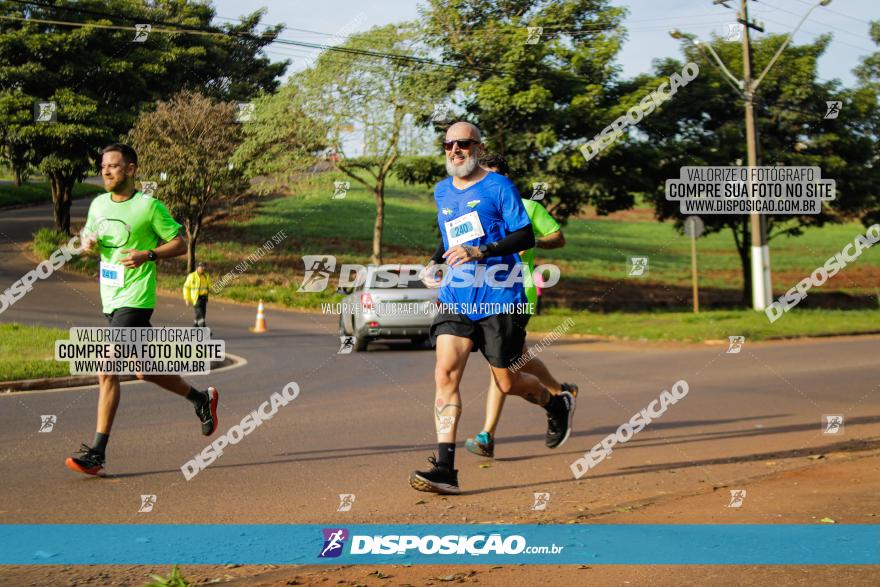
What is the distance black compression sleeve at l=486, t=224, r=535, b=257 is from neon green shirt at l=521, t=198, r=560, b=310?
28.4 inches

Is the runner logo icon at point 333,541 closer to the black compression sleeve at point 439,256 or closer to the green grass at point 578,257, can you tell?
the black compression sleeve at point 439,256

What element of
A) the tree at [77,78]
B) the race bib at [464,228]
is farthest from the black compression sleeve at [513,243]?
the tree at [77,78]

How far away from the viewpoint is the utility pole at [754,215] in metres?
25.9

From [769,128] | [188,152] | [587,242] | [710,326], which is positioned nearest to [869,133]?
[769,128]

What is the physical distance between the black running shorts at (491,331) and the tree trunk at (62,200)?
3683 cm

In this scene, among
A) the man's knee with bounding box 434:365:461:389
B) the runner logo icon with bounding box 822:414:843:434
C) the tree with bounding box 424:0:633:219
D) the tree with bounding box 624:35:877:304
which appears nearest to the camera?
the man's knee with bounding box 434:365:461:389

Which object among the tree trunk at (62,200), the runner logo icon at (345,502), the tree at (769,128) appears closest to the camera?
the runner logo icon at (345,502)

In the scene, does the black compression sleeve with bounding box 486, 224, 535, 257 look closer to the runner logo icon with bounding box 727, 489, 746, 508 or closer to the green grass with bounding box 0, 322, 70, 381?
the runner logo icon with bounding box 727, 489, 746, 508

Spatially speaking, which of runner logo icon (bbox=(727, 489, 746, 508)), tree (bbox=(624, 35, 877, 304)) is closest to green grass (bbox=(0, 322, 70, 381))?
runner logo icon (bbox=(727, 489, 746, 508))

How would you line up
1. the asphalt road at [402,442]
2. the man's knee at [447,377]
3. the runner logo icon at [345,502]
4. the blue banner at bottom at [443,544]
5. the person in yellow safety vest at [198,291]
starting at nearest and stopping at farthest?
the blue banner at bottom at [443,544]
the runner logo icon at [345,502]
the asphalt road at [402,442]
the man's knee at [447,377]
the person in yellow safety vest at [198,291]

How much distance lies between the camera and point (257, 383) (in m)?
13.5

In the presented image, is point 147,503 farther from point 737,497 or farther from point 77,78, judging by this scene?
point 77,78

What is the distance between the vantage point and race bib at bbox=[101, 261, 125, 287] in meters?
7.04

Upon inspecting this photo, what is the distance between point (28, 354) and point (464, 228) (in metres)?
11.2
